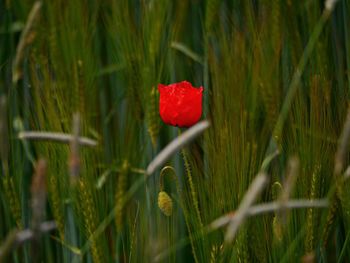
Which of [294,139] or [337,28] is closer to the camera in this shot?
[294,139]

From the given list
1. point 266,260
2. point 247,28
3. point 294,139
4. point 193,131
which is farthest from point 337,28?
point 193,131

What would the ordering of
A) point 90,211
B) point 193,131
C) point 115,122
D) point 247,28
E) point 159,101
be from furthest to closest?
point 115,122, point 247,28, point 159,101, point 90,211, point 193,131

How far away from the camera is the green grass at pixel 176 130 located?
0.96 metres

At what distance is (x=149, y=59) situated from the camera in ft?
3.50

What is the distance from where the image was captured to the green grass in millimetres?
957

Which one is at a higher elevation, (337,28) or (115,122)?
(337,28)

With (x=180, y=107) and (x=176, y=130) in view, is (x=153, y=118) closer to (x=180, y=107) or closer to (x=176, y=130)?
(x=180, y=107)

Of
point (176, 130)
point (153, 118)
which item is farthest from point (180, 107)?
point (176, 130)

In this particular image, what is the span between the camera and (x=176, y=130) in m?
1.19

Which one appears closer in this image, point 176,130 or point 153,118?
point 153,118

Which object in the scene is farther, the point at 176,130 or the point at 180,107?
the point at 176,130

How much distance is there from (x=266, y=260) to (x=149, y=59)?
0.30 metres

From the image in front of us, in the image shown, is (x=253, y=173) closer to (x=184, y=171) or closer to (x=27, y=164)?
(x=184, y=171)

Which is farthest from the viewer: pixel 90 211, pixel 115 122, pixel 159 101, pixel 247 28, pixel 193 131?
pixel 115 122
